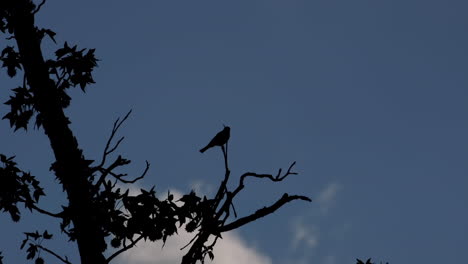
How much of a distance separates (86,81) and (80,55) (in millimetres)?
445

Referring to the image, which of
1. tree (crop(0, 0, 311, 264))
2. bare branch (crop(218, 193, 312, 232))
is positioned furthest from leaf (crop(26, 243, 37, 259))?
bare branch (crop(218, 193, 312, 232))

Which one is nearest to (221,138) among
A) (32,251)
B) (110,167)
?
(110,167)

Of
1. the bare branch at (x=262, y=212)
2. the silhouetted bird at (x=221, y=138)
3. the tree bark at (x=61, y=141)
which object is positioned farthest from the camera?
the silhouetted bird at (x=221, y=138)

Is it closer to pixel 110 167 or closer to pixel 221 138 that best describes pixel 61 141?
pixel 110 167

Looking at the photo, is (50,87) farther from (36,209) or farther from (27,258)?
(27,258)

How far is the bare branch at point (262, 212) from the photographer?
7461 millimetres

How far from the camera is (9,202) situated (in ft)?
30.2

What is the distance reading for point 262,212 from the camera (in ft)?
24.5

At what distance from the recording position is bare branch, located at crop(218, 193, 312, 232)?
7.46 metres

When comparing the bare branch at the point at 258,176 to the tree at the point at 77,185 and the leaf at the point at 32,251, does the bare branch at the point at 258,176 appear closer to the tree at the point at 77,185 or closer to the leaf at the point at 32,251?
the tree at the point at 77,185

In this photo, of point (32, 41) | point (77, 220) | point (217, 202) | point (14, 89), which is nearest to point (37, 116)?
point (14, 89)

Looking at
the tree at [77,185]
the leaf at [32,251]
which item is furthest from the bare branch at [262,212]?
the leaf at [32,251]

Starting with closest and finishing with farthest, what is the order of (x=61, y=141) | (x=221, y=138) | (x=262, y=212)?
(x=262, y=212) → (x=61, y=141) → (x=221, y=138)

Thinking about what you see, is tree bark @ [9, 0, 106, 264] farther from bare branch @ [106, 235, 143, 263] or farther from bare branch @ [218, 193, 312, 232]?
bare branch @ [218, 193, 312, 232]
